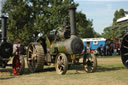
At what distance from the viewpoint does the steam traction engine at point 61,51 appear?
8.20 m

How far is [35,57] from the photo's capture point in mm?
9367

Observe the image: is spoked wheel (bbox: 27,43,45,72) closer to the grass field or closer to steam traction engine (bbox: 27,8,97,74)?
steam traction engine (bbox: 27,8,97,74)

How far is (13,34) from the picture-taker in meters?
29.0

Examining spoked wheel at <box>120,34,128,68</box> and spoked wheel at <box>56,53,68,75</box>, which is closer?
spoked wheel at <box>56,53,68,75</box>

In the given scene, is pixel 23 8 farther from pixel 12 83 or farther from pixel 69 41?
pixel 12 83

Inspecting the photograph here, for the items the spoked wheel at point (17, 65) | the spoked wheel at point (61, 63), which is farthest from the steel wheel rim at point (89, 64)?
the spoked wheel at point (17, 65)

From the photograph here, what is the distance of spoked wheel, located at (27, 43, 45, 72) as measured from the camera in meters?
8.99

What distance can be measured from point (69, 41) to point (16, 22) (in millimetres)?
22080

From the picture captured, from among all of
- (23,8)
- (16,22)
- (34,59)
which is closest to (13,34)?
(16,22)

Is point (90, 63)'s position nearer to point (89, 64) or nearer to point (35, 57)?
point (89, 64)

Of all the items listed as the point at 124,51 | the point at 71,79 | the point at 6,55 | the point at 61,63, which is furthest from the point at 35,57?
the point at 124,51

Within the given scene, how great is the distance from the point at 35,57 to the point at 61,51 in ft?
4.48

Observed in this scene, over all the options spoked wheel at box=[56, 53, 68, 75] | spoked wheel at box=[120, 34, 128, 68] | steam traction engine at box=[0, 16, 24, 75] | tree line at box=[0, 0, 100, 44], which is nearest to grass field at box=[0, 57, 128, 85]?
spoked wheel at box=[56, 53, 68, 75]

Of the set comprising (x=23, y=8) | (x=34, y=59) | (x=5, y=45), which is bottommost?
(x=34, y=59)
